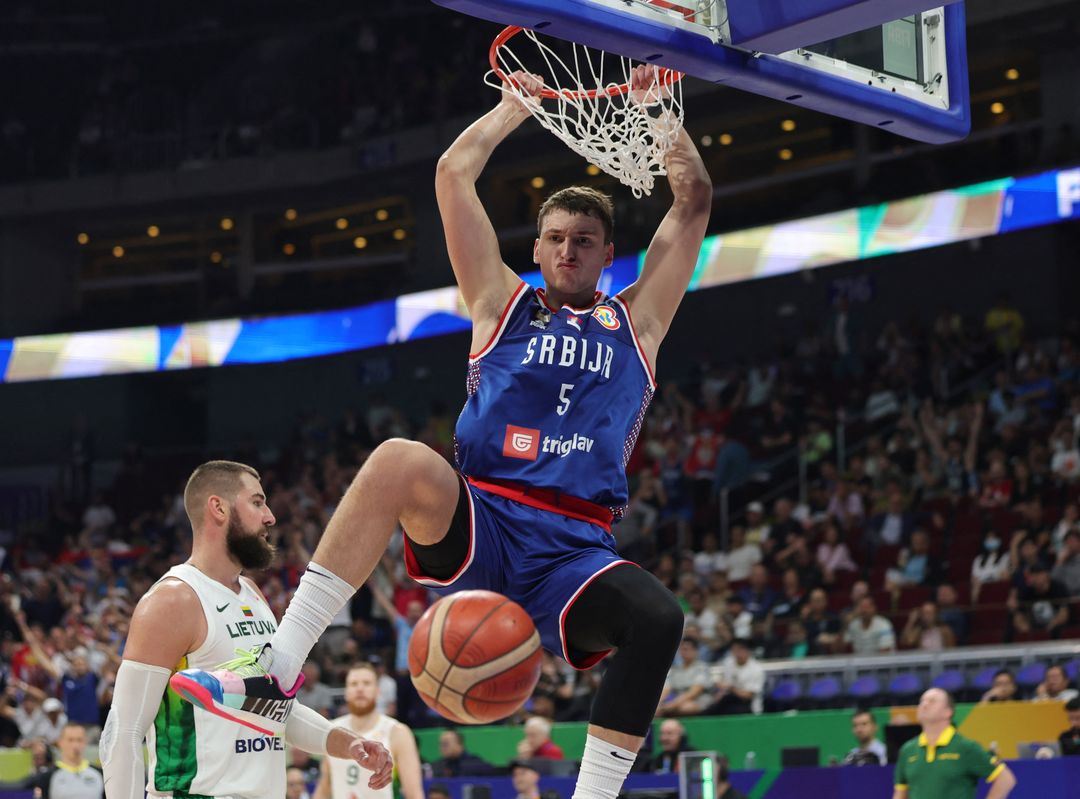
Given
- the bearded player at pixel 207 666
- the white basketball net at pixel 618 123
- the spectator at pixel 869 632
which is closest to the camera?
the bearded player at pixel 207 666

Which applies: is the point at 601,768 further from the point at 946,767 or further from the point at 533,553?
the point at 946,767

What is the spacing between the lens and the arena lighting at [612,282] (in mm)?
18078

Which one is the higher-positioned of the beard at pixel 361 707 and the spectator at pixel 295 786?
the beard at pixel 361 707

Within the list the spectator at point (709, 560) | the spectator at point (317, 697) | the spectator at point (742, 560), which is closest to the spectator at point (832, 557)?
the spectator at point (742, 560)

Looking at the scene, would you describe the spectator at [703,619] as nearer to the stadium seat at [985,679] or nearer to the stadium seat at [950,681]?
the stadium seat at [950,681]

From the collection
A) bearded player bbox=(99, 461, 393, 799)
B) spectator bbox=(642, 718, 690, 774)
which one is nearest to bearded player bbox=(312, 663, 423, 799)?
spectator bbox=(642, 718, 690, 774)

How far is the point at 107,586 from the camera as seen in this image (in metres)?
19.8

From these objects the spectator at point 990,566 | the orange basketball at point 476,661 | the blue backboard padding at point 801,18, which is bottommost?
the orange basketball at point 476,661

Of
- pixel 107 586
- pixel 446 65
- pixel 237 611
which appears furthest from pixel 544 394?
pixel 446 65

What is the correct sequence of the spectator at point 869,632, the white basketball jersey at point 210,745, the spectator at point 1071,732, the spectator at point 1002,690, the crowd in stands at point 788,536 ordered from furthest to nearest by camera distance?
the crowd in stands at point 788,536 < the spectator at point 869,632 < the spectator at point 1002,690 < the spectator at point 1071,732 < the white basketball jersey at point 210,745

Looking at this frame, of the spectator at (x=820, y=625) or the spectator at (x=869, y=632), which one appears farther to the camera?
the spectator at (x=820, y=625)

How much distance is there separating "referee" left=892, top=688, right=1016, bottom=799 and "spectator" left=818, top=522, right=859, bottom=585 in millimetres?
5489

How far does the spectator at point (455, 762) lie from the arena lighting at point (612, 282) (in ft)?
20.7

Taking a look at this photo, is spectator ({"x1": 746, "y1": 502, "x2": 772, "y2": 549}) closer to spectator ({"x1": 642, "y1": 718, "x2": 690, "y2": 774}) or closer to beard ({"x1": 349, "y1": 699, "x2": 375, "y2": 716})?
spectator ({"x1": 642, "y1": 718, "x2": 690, "y2": 774})
